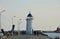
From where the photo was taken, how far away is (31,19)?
195ft

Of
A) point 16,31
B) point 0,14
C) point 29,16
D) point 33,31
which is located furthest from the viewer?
point 29,16

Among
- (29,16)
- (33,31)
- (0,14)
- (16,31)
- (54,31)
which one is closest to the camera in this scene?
(0,14)

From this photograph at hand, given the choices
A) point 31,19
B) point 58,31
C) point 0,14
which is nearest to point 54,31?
point 58,31

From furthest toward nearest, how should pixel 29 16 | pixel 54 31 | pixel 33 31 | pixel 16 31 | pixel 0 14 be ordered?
pixel 54 31
pixel 29 16
pixel 33 31
pixel 16 31
pixel 0 14

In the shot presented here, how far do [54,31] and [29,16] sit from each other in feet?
28.9

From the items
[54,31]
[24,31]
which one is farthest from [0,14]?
[54,31]

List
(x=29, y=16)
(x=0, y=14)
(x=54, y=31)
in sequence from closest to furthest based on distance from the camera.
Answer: (x=0, y=14), (x=29, y=16), (x=54, y=31)

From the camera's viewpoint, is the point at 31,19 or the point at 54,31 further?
the point at 54,31

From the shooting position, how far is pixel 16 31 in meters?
49.1

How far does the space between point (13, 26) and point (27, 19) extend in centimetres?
1485

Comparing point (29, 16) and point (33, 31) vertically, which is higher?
point (29, 16)

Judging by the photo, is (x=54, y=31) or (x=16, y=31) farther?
(x=54, y=31)

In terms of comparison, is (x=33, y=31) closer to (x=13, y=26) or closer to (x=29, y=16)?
(x=29, y=16)

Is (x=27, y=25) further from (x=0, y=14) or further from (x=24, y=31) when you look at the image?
(x=0, y=14)
